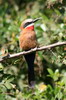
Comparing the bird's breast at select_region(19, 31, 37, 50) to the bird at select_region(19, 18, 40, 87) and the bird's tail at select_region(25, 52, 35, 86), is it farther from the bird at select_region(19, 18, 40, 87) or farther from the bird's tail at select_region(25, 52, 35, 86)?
the bird's tail at select_region(25, 52, 35, 86)

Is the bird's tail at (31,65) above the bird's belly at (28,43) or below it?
below

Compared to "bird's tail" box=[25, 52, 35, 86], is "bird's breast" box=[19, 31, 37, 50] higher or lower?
higher

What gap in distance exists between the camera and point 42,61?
537 centimetres

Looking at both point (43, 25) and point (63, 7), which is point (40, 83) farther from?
point (63, 7)

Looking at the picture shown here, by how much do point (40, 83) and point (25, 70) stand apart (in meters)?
0.31

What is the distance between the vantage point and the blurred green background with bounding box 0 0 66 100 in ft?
14.4

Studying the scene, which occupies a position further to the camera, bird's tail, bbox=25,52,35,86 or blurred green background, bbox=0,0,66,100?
bird's tail, bbox=25,52,35,86

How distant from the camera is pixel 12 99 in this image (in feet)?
14.7

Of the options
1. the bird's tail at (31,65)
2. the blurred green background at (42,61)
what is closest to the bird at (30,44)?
the bird's tail at (31,65)

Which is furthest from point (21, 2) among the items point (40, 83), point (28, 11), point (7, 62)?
point (7, 62)

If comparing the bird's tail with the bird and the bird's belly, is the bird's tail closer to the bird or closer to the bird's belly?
the bird

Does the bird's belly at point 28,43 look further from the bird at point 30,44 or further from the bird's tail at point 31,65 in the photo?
the bird's tail at point 31,65

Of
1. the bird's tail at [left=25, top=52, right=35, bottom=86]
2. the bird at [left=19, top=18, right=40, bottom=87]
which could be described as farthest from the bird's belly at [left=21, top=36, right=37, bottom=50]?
the bird's tail at [left=25, top=52, right=35, bottom=86]

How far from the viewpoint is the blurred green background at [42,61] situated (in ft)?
14.4
